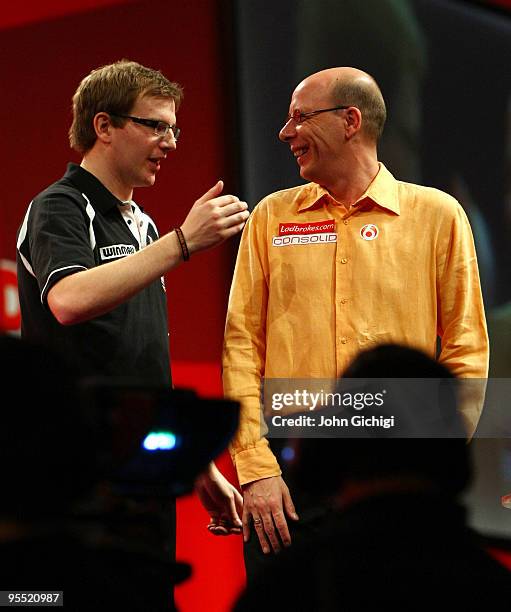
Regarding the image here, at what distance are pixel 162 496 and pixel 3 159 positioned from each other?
2.15 meters

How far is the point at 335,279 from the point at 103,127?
0.64 metres

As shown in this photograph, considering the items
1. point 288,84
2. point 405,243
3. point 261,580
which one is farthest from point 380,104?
point 261,580

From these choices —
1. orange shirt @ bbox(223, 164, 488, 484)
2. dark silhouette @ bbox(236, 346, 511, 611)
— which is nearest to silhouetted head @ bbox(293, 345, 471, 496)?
dark silhouette @ bbox(236, 346, 511, 611)

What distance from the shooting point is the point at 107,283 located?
219 cm

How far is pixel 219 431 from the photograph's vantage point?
1.42m

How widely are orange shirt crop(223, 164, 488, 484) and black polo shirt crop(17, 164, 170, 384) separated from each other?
0.60 feet

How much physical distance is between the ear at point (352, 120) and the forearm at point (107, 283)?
0.51 meters

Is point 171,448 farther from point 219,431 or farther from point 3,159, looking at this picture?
point 3,159

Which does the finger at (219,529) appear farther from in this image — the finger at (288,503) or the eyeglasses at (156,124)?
the eyeglasses at (156,124)

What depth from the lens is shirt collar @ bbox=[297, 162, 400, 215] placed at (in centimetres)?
242

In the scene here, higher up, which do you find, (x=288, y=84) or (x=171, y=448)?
(x=288, y=84)

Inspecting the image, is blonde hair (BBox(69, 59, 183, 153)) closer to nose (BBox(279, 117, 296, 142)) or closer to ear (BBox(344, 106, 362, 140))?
nose (BBox(279, 117, 296, 142))

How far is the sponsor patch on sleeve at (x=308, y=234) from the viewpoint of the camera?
7.92ft

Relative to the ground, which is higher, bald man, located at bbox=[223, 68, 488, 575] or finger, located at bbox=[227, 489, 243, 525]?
bald man, located at bbox=[223, 68, 488, 575]
